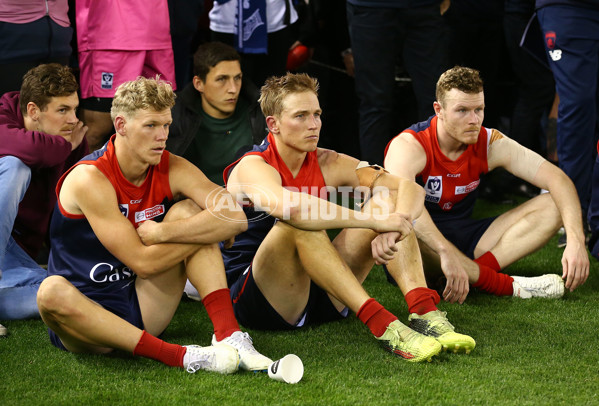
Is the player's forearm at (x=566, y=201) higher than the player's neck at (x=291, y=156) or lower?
lower

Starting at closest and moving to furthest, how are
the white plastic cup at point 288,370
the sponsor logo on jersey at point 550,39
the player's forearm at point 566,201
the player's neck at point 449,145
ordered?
the white plastic cup at point 288,370
the player's forearm at point 566,201
the player's neck at point 449,145
the sponsor logo on jersey at point 550,39

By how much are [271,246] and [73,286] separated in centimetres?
81

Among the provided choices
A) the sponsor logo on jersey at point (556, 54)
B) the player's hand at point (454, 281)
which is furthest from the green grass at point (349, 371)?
the sponsor logo on jersey at point (556, 54)

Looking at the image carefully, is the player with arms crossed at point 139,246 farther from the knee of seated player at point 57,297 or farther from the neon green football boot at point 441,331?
the neon green football boot at point 441,331

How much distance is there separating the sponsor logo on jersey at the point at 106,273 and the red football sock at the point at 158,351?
1.17 feet

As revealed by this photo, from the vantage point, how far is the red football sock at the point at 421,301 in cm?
356

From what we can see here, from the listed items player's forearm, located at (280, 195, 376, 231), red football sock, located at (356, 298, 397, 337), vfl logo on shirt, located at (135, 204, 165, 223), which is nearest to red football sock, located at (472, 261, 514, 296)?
red football sock, located at (356, 298, 397, 337)

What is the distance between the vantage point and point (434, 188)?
14.3ft

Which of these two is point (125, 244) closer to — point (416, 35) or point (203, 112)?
point (203, 112)

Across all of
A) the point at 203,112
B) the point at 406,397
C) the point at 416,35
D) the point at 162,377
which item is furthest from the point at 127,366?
the point at 416,35

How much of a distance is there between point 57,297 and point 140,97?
34.3 inches

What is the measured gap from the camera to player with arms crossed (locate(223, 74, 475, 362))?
339 cm

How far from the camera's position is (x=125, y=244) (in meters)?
3.29

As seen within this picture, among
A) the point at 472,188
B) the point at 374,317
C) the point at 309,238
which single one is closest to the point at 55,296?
the point at 309,238
